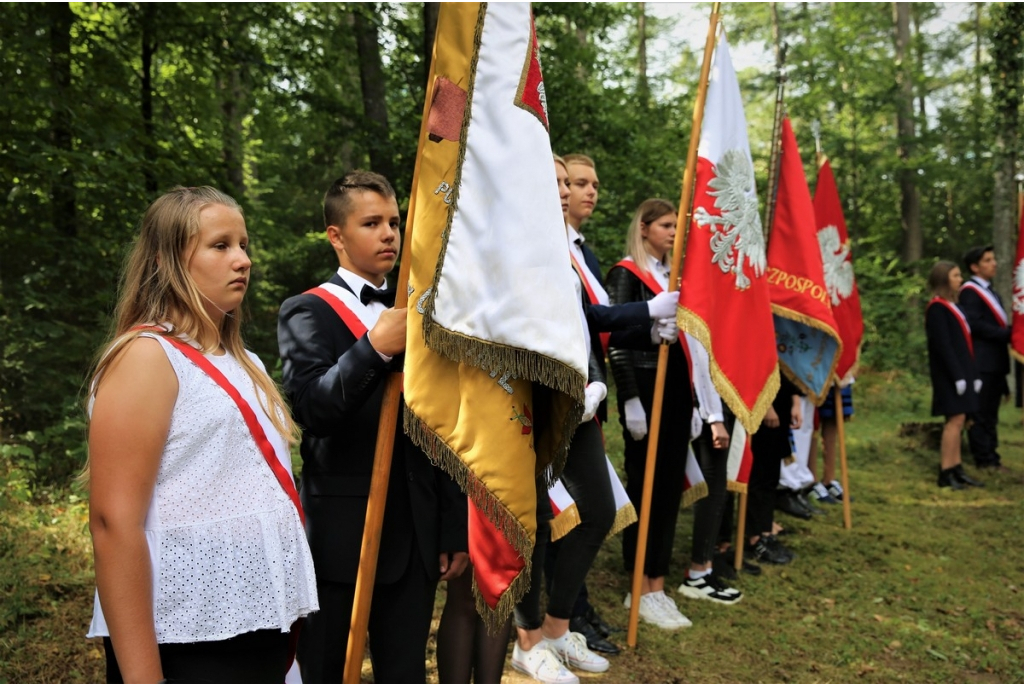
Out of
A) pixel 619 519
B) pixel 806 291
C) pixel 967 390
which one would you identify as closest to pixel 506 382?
pixel 619 519

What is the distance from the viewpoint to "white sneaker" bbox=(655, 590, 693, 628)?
15.8 feet

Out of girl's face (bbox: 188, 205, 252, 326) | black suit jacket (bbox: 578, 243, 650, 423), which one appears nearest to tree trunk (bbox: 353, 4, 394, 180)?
black suit jacket (bbox: 578, 243, 650, 423)

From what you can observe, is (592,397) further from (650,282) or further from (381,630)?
(381,630)

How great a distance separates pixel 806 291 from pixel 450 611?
160 inches

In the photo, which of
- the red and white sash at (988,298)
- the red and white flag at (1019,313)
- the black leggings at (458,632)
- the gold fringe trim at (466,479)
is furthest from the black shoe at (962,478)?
the gold fringe trim at (466,479)

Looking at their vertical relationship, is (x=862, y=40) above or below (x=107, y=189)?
above

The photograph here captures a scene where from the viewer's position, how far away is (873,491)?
8.59 metres

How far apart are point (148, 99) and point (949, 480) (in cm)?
910

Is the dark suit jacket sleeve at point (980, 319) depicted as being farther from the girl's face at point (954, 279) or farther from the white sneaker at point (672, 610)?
the white sneaker at point (672, 610)

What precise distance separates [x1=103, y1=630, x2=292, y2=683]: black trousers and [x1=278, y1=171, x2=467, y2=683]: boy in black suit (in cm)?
45

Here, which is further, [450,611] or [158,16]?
[158,16]

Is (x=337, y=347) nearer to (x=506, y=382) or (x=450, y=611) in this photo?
(x=506, y=382)

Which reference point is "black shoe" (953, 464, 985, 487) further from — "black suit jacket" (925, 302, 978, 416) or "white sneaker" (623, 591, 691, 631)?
"white sneaker" (623, 591, 691, 631)

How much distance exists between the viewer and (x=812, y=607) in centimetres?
531
